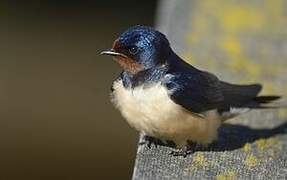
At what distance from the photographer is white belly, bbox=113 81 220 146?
2664 millimetres

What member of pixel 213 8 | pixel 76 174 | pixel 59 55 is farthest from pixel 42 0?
pixel 213 8

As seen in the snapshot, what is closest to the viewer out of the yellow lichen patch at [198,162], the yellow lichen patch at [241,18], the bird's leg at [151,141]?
the yellow lichen patch at [198,162]

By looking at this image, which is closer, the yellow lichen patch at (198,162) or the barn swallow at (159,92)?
the yellow lichen patch at (198,162)

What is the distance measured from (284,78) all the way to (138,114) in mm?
759

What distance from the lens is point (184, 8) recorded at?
11.9 feet

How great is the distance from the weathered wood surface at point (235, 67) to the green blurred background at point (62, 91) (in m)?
1.71

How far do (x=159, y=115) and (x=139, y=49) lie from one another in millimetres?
207

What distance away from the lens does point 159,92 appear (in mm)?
2682

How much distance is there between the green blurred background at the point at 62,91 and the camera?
534 cm

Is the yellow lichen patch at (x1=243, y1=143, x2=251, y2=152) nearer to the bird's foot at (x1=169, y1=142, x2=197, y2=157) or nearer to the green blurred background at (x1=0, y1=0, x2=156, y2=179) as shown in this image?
the bird's foot at (x1=169, y1=142, x2=197, y2=157)

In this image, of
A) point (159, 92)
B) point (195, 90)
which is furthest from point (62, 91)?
point (159, 92)

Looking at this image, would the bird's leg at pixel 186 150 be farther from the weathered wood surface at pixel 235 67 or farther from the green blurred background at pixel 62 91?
the green blurred background at pixel 62 91

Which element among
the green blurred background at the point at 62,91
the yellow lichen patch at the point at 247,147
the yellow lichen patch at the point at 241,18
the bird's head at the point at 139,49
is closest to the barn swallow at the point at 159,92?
the bird's head at the point at 139,49

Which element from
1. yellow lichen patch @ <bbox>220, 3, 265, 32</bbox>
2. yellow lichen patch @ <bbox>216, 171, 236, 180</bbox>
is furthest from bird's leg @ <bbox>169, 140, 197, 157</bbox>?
yellow lichen patch @ <bbox>220, 3, 265, 32</bbox>
